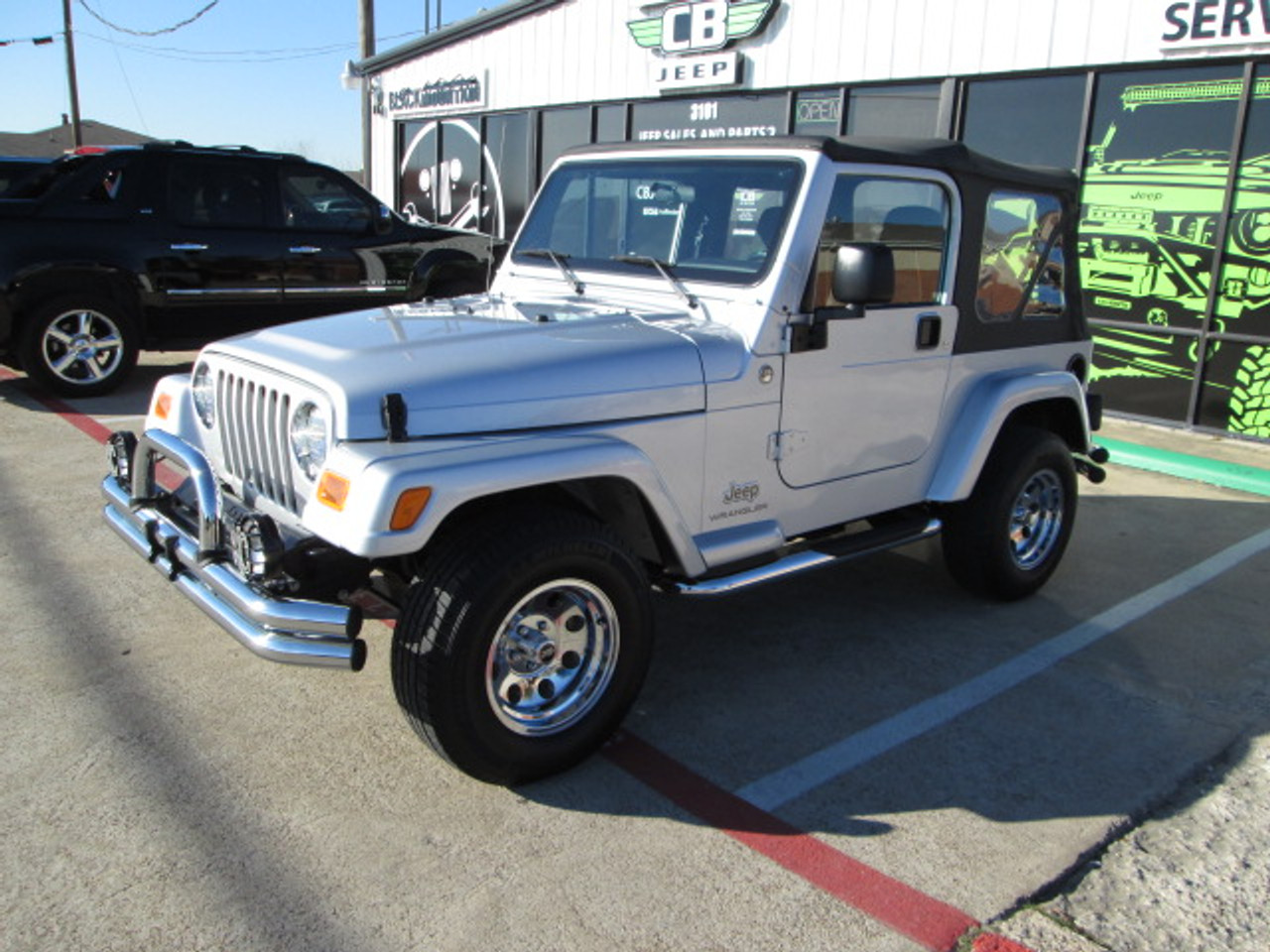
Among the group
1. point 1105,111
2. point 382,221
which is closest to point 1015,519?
point 1105,111

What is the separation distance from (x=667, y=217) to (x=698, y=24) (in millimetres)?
7844

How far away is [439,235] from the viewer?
9.55 meters

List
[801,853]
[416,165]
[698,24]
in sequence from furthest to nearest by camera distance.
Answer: [416,165] < [698,24] < [801,853]

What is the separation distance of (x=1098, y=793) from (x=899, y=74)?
7.48m

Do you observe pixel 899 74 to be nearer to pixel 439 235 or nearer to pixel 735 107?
pixel 735 107

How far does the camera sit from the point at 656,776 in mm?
3217

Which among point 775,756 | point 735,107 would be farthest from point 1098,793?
point 735,107

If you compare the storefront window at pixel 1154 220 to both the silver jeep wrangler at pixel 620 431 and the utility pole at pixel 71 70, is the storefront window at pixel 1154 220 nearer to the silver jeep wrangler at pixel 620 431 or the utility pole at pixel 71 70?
the silver jeep wrangler at pixel 620 431

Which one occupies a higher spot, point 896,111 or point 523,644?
point 896,111

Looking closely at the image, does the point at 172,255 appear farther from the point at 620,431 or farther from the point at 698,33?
the point at 620,431

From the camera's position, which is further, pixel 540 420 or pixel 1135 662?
pixel 1135 662

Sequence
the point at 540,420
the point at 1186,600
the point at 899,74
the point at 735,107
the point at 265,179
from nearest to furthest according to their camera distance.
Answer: the point at 540,420
the point at 1186,600
the point at 265,179
the point at 899,74
the point at 735,107

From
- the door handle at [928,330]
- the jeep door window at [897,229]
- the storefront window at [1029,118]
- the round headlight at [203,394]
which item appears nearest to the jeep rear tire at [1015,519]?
the door handle at [928,330]

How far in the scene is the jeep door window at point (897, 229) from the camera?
3.69 meters
